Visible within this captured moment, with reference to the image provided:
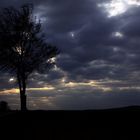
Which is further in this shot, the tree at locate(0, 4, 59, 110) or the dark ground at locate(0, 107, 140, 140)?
the tree at locate(0, 4, 59, 110)

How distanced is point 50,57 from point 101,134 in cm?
3268

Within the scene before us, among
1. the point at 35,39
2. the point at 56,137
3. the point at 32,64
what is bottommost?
the point at 56,137

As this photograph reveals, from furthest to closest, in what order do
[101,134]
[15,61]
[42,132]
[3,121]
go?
[15,61] < [3,121] < [42,132] < [101,134]

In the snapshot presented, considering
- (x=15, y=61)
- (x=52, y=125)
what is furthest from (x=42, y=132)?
(x=15, y=61)

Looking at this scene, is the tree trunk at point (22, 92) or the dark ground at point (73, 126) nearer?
the dark ground at point (73, 126)

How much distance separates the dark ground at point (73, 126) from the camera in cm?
2641

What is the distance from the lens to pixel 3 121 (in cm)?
3378

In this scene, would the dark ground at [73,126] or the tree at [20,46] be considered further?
the tree at [20,46]

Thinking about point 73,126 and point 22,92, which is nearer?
point 73,126

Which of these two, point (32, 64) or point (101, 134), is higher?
point (32, 64)

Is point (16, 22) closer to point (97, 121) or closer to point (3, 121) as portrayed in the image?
point (3, 121)

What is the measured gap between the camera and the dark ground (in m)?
26.4

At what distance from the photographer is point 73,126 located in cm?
2897

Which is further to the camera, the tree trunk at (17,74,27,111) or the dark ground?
the tree trunk at (17,74,27,111)
